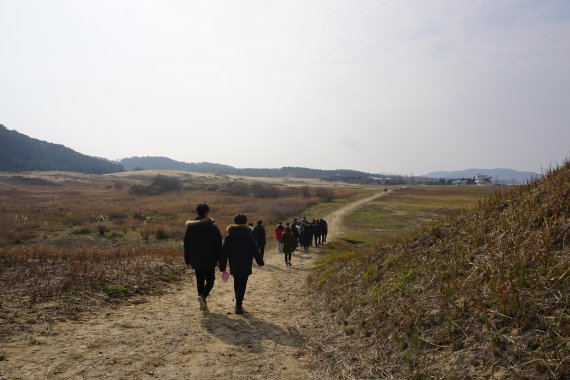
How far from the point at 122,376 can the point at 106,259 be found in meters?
8.80

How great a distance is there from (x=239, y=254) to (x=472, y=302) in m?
4.60

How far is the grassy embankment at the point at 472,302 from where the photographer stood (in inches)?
164

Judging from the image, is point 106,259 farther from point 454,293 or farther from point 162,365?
point 454,293

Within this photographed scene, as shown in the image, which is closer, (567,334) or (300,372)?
(567,334)

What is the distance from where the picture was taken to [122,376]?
4844mm

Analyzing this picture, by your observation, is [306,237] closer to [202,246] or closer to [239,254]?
[239,254]

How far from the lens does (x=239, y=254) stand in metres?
8.00

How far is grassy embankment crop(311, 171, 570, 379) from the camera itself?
13.6ft

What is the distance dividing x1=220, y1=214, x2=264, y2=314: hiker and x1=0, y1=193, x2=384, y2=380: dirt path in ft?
A: 2.13

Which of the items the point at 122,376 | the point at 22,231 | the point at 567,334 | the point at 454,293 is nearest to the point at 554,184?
the point at 454,293

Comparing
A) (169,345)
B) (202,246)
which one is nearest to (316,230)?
(202,246)

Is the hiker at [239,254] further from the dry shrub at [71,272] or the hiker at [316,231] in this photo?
the hiker at [316,231]

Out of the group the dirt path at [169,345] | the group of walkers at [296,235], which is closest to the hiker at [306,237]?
the group of walkers at [296,235]

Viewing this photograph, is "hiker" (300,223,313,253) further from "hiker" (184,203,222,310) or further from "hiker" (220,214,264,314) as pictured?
"hiker" (184,203,222,310)
